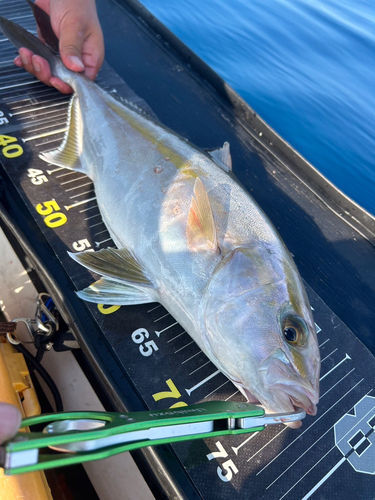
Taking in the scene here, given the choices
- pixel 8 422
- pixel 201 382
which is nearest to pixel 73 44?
pixel 201 382

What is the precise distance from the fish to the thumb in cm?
47

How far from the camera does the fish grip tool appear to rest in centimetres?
69

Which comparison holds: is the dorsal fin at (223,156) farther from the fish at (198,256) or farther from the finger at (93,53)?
the finger at (93,53)

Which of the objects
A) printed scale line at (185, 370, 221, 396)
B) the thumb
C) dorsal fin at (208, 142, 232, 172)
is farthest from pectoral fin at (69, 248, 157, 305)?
the thumb

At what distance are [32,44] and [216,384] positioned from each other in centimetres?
273

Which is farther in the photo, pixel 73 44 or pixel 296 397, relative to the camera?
pixel 73 44

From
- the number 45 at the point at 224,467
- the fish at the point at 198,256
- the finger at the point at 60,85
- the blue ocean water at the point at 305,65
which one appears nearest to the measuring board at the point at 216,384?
the number 45 at the point at 224,467

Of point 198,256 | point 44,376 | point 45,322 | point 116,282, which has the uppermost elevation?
point 198,256

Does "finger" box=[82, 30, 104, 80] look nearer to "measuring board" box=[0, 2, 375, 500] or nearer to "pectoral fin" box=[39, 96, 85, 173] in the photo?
"pectoral fin" box=[39, 96, 85, 173]

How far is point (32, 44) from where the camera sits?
8.80 ft

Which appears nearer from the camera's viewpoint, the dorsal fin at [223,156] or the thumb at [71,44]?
the dorsal fin at [223,156]

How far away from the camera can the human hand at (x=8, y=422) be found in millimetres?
747

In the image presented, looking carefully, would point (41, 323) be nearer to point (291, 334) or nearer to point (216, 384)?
point (216, 384)

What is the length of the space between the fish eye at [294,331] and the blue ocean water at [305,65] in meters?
2.53
